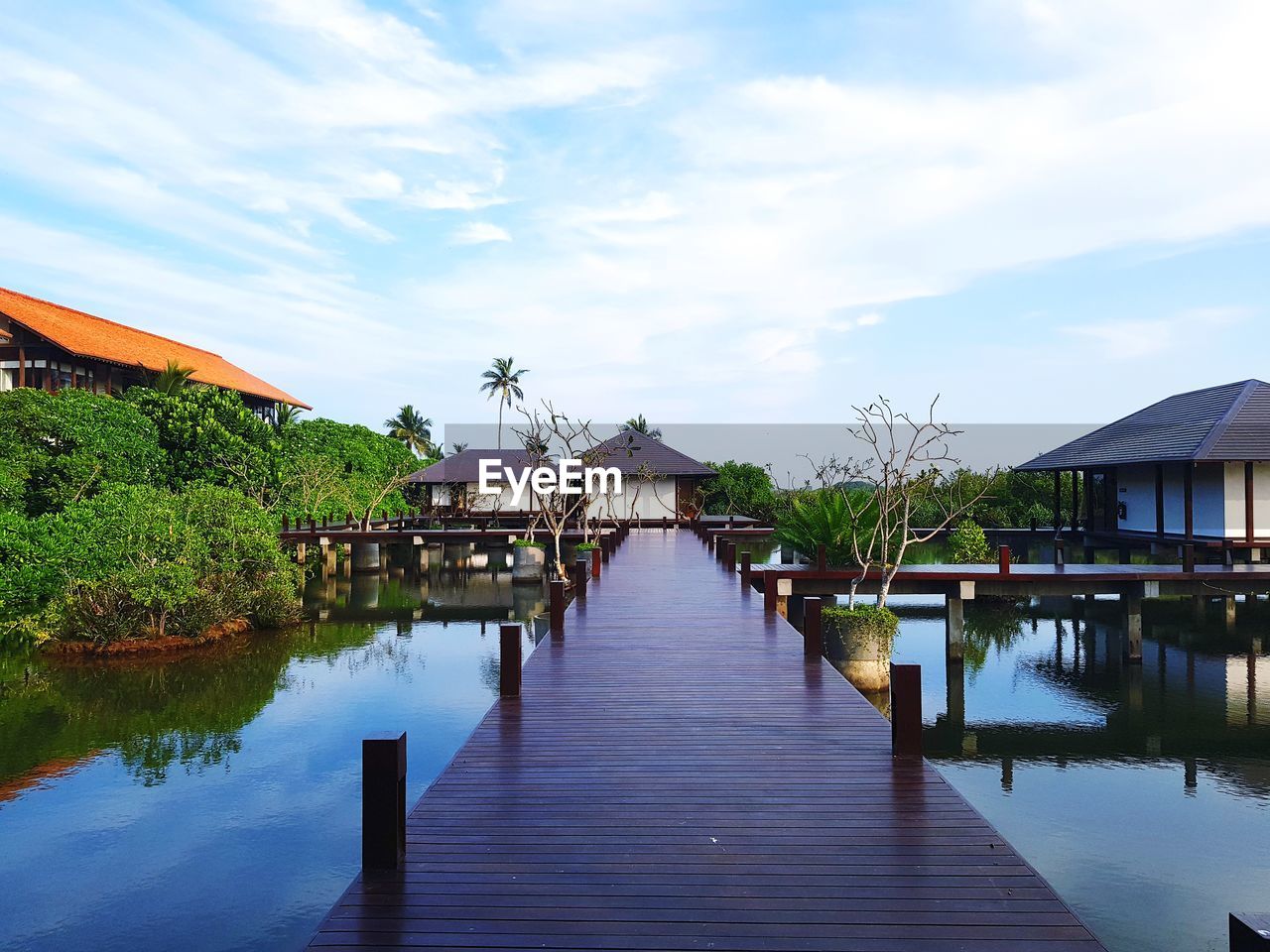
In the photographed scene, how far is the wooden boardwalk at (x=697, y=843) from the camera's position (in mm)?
3840

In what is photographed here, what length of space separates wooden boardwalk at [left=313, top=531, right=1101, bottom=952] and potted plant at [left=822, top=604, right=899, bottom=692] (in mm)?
5733

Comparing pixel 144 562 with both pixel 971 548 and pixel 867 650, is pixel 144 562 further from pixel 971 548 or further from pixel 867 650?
pixel 971 548

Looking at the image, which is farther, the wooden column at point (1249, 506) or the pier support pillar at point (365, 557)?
the pier support pillar at point (365, 557)

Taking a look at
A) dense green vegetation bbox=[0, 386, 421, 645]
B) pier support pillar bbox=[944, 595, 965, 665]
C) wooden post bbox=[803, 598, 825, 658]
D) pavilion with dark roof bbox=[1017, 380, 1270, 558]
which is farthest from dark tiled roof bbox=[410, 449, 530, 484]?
wooden post bbox=[803, 598, 825, 658]

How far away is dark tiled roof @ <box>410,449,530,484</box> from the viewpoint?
42.3 metres

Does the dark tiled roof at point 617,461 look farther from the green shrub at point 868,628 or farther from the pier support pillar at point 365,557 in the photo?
the green shrub at point 868,628

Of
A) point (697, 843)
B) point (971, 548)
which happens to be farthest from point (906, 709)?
point (971, 548)

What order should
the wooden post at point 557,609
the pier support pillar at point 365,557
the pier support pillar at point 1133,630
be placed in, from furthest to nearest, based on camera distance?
the pier support pillar at point 365,557
the pier support pillar at point 1133,630
the wooden post at point 557,609

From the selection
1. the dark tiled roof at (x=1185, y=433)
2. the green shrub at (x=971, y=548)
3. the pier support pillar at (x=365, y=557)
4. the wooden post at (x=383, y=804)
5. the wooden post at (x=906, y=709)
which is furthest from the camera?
the pier support pillar at (x=365, y=557)

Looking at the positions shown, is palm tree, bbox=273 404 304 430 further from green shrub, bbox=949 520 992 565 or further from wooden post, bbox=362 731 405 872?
wooden post, bbox=362 731 405 872

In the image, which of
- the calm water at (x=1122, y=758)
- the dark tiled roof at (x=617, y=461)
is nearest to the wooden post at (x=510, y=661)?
the calm water at (x=1122, y=758)

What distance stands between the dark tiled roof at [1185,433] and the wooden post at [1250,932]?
2250 centimetres

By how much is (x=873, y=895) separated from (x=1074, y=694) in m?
12.4

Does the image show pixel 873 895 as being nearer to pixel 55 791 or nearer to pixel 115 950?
pixel 115 950
